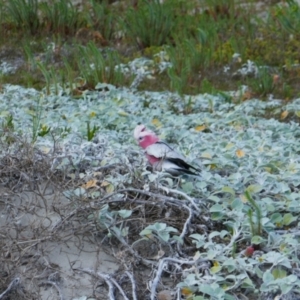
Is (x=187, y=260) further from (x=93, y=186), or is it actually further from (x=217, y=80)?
(x=217, y=80)

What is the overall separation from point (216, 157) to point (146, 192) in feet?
2.35

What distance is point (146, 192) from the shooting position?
3326mm

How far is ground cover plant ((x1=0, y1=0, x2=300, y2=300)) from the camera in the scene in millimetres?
2943

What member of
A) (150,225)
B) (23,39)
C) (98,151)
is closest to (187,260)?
(150,225)

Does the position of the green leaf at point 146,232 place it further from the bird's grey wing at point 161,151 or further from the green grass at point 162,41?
the green grass at point 162,41

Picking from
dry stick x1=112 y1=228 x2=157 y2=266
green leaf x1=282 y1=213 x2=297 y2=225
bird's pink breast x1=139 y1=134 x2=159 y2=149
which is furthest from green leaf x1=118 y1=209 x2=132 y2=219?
green leaf x1=282 y1=213 x2=297 y2=225

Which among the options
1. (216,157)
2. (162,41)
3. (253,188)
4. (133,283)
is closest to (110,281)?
(133,283)

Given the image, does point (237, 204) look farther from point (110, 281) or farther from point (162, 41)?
point (162, 41)

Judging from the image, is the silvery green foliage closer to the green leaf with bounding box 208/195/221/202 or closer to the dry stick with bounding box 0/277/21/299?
the green leaf with bounding box 208/195/221/202

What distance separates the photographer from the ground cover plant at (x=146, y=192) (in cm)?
294

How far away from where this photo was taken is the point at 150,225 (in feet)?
10.3

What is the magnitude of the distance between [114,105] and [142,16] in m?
2.01

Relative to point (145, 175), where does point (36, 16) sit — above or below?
below

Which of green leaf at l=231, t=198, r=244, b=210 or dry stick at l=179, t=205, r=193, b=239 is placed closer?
dry stick at l=179, t=205, r=193, b=239
